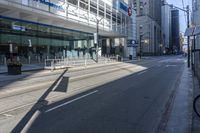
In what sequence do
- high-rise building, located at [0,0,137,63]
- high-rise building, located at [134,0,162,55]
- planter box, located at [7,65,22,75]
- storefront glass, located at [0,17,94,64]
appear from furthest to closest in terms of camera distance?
high-rise building, located at [134,0,162,55] → storefront glass, located at [0,17,94,64] → high-rise building, located at [0,0,137,63] → planter box, located at [7,65,22,75]

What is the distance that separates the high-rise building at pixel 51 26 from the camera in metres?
35.8

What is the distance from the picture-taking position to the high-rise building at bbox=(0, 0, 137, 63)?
35844mm

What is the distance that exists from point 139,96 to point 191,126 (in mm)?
5001

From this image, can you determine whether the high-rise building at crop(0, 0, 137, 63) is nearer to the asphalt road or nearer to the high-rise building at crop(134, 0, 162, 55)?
the asphalt road

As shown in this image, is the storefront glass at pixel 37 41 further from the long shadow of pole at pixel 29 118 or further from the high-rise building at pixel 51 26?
the long shadow of pole at pixel 29 118

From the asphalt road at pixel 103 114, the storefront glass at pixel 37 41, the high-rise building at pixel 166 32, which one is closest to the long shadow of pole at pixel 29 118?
the asphalt road at pixel 103 114

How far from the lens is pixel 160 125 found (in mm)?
7773

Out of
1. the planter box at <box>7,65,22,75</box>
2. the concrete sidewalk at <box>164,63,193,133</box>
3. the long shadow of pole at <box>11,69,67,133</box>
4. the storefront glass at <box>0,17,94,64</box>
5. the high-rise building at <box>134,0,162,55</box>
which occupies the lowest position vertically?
the concrete sidewalk at <box>164,63,193,133</box>

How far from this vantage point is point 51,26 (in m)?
45.5

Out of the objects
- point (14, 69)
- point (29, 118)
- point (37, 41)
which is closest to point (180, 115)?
point (29, 118)

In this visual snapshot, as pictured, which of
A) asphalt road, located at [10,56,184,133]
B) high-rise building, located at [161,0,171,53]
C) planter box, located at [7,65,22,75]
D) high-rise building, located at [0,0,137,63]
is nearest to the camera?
asphalt road, located at [10,56,184,133]

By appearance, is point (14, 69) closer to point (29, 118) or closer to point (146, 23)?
point (29, 118)

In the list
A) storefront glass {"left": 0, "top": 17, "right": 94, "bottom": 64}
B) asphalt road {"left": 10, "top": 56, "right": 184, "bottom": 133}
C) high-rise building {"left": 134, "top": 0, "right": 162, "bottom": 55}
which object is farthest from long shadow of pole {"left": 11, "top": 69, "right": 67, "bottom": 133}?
high-rise building {"left": 134, "top": 0, "right": 162, "bottom": 55}

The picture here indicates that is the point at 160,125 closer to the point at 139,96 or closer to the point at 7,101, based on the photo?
the point at 139,96
